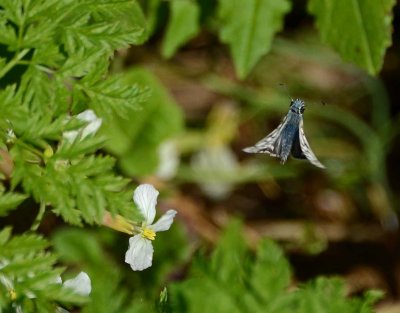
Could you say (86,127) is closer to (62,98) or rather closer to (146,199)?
(62,98)

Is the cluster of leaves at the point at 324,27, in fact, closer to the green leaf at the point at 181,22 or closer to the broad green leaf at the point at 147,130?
the green leaf at the point at 181,22

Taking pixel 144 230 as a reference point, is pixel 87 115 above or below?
above

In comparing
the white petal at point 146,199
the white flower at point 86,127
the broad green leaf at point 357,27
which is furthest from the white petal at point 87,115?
the broad green leaf at point 357,27

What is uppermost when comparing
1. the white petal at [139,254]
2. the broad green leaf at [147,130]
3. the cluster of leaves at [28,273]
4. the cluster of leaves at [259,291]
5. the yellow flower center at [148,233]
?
the cluster of leaves at [28,273]

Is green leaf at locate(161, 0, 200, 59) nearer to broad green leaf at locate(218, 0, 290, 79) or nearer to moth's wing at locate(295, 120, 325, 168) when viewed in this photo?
broad green leaf at locate(218, 0, 290, 79)

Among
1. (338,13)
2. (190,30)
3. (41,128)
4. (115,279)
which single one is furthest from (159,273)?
(41,128)

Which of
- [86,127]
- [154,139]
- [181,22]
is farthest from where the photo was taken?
[154,139]

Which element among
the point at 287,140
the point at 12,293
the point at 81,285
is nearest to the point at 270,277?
the point at 287,140
